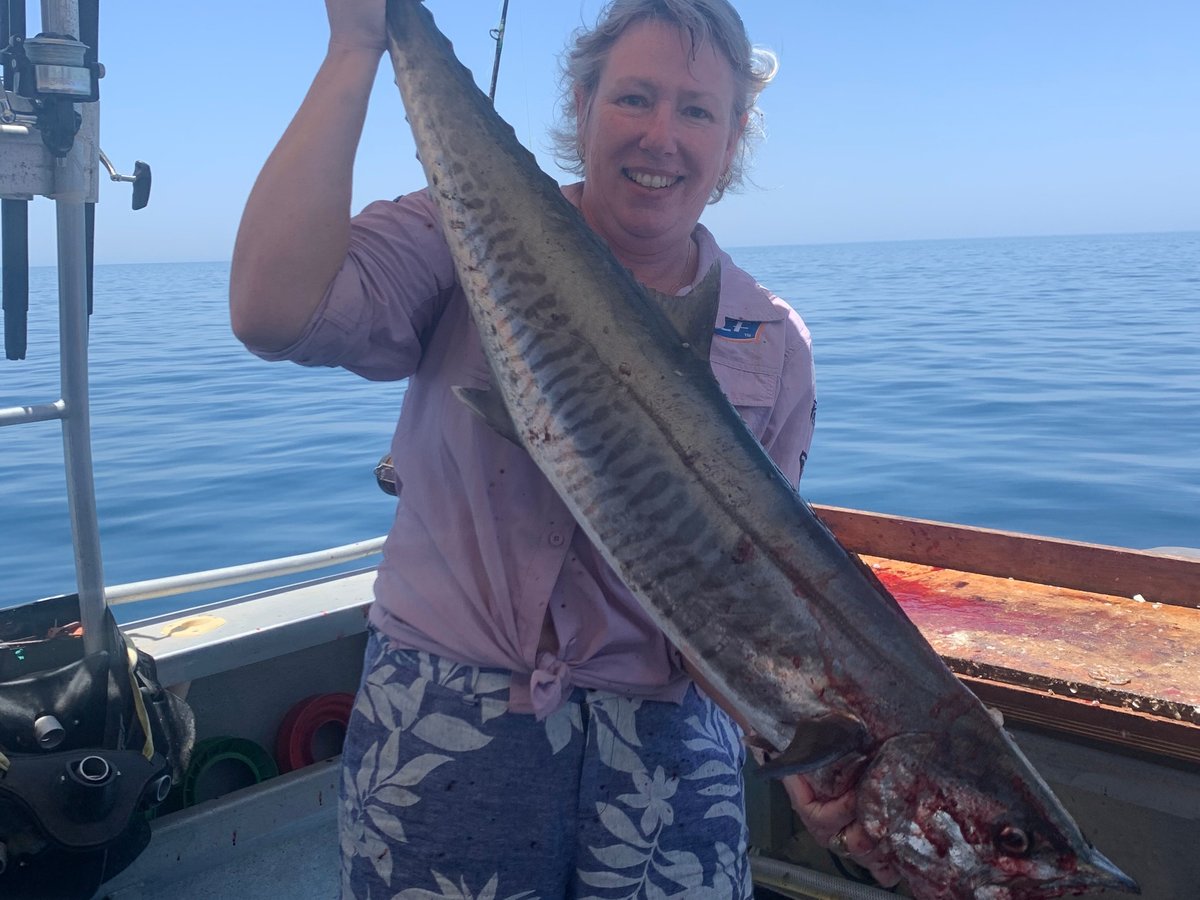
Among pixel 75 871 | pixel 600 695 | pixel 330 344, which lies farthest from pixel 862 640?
pixel 75 871

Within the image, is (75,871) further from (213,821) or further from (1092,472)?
(1092,472)

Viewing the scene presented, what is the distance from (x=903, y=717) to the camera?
1768 millimetres

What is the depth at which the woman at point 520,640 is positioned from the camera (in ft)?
6.15

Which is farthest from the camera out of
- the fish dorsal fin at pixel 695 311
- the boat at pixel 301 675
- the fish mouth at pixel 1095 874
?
the boat at pixel 301 675

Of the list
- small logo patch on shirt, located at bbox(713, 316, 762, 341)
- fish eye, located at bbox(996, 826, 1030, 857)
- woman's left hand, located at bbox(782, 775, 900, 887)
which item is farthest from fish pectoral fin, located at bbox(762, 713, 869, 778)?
small logo patch on shirt, located at bbox(713, 316, 762, 341)

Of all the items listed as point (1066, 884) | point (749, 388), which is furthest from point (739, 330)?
point (1066, 884)

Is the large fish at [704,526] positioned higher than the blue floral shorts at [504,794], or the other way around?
the large fish at [704,526]

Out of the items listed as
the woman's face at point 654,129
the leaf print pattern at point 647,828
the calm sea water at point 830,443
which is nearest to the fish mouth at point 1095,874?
the leaf print pattern at point 647,828

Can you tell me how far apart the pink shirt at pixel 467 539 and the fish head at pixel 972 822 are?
0.45 m

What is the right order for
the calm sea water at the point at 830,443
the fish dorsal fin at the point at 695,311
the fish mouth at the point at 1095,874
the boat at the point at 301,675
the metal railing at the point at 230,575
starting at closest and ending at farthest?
the fish mouth at the point at 1095,874 → the fish dorsal fin at the point at 695,311 → the boat at the point at 301,675 → the metal railing at the point at 230,575 → the calm sea water at the point at 830,443

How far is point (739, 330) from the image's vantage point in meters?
2.16

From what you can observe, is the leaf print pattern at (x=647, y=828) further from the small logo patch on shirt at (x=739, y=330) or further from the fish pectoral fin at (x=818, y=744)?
the small logo patch on shirt at (x=739, y=330)

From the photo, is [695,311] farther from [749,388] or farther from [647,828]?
[647,828]

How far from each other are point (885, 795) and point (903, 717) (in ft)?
0.43
